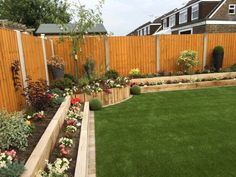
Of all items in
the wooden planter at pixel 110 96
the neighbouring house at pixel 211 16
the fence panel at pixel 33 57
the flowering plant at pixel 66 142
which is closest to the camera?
the flowering plant at pixel 66 142

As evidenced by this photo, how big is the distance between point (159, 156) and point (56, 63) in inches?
229

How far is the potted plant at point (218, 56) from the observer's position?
33.8ft

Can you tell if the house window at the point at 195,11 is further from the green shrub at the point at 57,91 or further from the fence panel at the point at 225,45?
the green shrub at the point at 57,91

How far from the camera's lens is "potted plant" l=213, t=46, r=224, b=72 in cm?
1031

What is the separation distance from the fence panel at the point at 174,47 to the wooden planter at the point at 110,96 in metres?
3.50

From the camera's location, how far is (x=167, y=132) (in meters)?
4.53

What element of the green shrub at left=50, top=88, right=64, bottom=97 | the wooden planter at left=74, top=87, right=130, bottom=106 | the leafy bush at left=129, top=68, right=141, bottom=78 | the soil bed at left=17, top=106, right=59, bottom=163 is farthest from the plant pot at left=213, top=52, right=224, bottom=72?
the soil bed at left=17, top=106, right=59, bottom=163

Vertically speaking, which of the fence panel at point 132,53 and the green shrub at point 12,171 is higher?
the fence panel at point 132,53

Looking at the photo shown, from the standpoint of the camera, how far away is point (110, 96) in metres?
7.01

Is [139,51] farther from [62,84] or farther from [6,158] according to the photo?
[6,158]

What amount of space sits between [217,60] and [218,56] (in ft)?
0.62

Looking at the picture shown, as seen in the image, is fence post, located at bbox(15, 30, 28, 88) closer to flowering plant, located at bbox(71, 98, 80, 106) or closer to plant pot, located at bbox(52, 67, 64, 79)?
flowering plant, located at bbox(71, 98, 80, 106)

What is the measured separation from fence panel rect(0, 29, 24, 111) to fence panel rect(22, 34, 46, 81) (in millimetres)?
641

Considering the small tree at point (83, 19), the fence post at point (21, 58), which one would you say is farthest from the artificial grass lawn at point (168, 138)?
the small tree at point (83, 19)
